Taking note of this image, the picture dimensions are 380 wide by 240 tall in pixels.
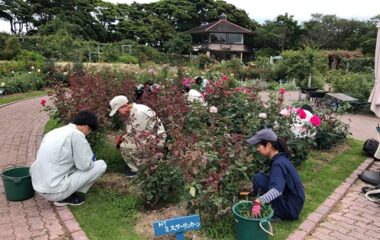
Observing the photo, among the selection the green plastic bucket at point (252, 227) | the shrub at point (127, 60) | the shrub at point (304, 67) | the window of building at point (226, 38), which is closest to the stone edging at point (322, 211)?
the green plastic bucket at point (252, 227)

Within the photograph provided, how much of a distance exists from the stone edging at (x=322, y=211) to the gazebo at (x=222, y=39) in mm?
39264

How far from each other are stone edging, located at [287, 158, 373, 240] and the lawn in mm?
58

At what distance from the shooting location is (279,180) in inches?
130

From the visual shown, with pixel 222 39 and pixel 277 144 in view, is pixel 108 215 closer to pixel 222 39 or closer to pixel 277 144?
pixel 277 144

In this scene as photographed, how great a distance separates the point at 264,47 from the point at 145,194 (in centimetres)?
4399

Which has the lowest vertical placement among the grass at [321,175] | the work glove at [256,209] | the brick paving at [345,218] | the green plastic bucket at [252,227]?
the brick paving at [345,218]

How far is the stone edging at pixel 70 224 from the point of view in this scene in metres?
3.36

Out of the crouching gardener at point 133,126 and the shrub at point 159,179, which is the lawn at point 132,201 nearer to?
the shrub at point 159,179

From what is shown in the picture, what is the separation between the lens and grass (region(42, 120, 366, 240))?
11.2 ft

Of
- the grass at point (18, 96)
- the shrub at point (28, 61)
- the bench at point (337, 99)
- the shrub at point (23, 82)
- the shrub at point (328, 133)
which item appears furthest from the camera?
the shrub at point (28, 61)

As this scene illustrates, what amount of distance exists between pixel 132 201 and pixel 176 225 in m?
1.62

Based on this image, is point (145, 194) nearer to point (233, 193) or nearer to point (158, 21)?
point (233, 193)

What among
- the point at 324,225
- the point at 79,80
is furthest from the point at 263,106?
the point at 79,80

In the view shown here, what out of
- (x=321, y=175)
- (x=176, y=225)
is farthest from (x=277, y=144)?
(x=321, y=175)
